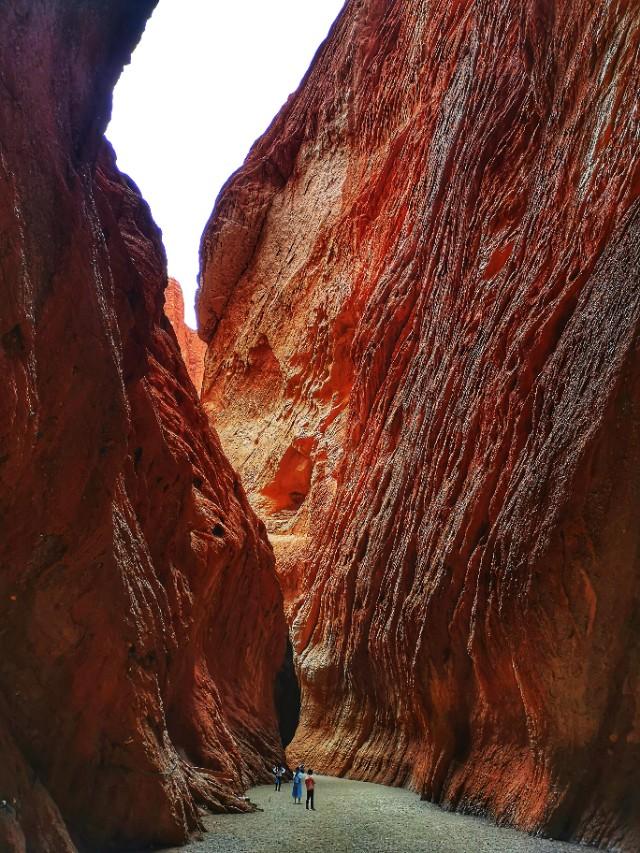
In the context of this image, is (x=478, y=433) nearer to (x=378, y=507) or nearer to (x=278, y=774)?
(x=378, y=507)

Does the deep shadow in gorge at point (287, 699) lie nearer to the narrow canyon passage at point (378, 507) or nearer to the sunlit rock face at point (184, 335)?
the narrow canyon passage at point (378, 507)

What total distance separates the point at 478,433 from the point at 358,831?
627 cm

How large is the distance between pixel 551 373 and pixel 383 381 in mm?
9712

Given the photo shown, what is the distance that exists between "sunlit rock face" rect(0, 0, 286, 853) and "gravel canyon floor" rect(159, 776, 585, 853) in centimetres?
57

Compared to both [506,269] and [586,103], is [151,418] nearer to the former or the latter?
[506,269]

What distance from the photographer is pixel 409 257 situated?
20.7m

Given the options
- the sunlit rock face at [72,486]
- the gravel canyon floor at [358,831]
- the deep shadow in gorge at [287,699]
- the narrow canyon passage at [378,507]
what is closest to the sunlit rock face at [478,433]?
the narrow canyon passage at [378,507]

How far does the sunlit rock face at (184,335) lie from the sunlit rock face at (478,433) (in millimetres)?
26186

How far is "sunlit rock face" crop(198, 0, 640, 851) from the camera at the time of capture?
Answer: 9172 millimetres

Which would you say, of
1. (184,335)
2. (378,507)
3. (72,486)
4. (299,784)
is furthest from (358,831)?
(184,335)

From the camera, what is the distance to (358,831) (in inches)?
356

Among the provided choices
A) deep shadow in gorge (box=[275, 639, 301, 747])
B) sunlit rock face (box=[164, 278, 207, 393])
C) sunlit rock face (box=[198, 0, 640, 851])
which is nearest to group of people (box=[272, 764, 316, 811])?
sunlit rock face (box=[198, 0, 640, 851])

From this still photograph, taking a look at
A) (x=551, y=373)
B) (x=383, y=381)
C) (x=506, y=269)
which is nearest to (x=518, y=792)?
(x=551, y=373)

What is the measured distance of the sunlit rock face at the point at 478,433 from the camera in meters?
9.17
